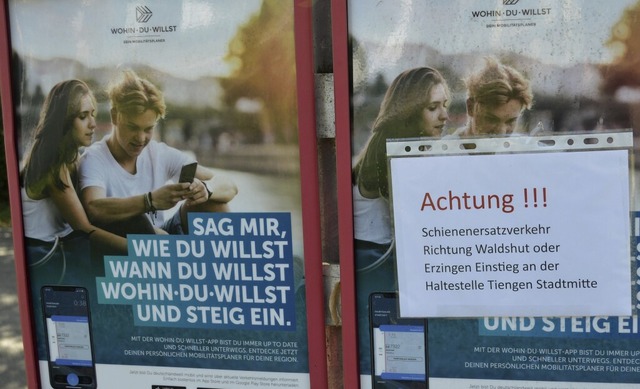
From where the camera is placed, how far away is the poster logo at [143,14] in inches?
79.6

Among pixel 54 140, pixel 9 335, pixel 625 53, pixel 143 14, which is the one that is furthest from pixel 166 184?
pixel 9 335

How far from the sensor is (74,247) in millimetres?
2168

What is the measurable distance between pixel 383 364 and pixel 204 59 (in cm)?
106

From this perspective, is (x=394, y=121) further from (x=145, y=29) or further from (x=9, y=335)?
(x=9, y=335)

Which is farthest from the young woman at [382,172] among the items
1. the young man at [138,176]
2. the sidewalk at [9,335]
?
the sidewalk at [9,335]

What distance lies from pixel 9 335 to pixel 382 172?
13.7 ft

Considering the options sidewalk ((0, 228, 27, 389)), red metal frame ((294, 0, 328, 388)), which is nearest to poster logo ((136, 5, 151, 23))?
red metal frame ((294, 0, 328, 388))

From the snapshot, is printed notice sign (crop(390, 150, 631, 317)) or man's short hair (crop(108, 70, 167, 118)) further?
man's short hair (crop(108, 70, 167, 118))

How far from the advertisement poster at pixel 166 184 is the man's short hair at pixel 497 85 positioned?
52 centimetres

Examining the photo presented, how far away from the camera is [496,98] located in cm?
184

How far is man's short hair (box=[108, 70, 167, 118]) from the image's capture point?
2.05 m

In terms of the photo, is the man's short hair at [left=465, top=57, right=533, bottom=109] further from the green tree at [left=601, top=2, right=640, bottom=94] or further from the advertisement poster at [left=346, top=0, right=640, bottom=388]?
the green tree at [left=601, top=2, right=640, bottom=94]

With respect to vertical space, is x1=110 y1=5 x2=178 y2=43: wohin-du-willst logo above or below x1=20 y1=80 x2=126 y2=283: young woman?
above

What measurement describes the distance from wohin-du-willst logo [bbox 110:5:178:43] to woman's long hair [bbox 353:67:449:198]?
68 centimetres
